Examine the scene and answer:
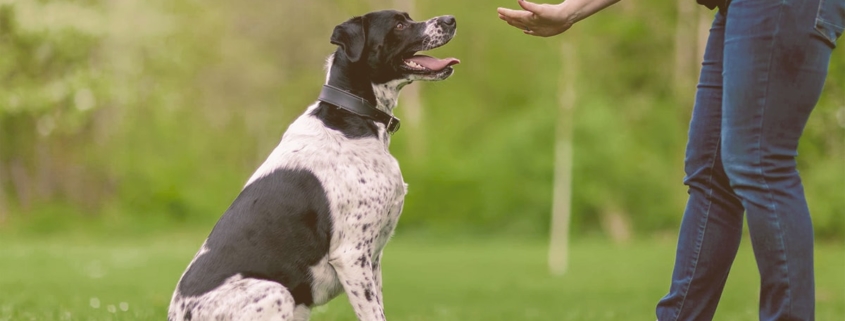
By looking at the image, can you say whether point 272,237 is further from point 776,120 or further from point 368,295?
point 776,120

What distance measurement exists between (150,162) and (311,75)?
877 centimetres

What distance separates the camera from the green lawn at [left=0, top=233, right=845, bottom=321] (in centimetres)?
709

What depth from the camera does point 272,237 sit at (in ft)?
11.8

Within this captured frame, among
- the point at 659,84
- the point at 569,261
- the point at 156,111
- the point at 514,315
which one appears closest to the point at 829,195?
the point at 659,84

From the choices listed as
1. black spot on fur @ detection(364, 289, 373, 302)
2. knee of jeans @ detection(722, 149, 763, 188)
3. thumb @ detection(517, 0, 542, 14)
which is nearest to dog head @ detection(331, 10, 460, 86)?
thumb @ detection(517, 0, 542, 14)

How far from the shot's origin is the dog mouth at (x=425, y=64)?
415 centimetres

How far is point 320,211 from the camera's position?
3723 millimetres

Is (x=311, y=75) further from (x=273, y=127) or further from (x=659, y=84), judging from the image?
(x=659, y=84)

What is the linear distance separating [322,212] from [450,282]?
9.30 m

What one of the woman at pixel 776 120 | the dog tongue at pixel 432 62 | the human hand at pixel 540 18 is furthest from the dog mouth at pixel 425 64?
the woman at pixel 776 120

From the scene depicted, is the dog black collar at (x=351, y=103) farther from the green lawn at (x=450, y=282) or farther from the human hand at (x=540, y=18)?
the green lawn at (x=450, y=282)

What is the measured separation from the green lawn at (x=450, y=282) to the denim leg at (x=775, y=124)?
127 inches

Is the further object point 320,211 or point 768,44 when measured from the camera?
point 320,211

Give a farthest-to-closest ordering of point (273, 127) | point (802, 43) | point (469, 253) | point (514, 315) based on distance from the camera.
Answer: point (273, 127)
point (469, 253)
point (514, 315)
point (802, 43)
